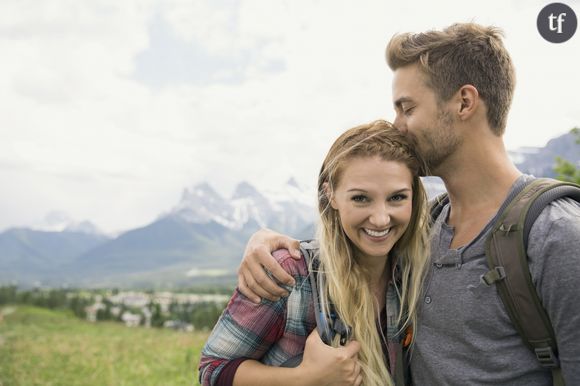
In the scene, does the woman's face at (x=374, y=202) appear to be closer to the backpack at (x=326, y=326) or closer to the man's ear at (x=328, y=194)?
the man's ear at (x=328, y=194)

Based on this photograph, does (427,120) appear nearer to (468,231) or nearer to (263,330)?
(468,231)

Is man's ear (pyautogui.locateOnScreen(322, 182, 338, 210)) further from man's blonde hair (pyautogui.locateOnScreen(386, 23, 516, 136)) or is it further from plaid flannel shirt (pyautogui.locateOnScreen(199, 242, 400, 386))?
man's blonde hair (pyautogui.locateOnScreen(386, 23, 516, 136))

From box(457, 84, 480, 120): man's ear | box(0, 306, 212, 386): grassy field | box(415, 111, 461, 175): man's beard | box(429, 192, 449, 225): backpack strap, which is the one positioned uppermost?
box(457, 84, 480, 120): man's ear

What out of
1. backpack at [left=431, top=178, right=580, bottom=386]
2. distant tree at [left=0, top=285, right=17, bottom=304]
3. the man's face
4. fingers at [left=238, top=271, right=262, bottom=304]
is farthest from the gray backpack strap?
distant tree at [left=0, top=285, right=17, bottom=304]

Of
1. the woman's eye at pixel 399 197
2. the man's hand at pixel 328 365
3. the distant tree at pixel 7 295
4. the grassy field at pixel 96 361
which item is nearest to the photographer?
the man's hand at pixel 328 365

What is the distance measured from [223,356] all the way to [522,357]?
5.56ft

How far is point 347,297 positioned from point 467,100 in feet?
4.81

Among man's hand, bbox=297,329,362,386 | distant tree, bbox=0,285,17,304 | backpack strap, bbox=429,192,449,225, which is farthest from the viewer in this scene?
distant tree, bbox=0,285,17,304

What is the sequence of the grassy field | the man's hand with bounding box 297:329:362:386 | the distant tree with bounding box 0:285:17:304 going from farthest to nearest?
the distant tree with bounding box 0:285:17:304, the grassy field, the man's hand with bounding box 297:329:362:386

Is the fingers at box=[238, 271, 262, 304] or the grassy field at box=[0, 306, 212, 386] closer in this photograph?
the fingers at box=[238, 271, 262, 304]

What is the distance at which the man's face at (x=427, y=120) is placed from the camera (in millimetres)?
3812

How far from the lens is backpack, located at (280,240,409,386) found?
3504mm

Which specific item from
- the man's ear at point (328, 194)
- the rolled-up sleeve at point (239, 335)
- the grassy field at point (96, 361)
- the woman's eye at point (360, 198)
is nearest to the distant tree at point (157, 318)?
the grassy field at point (96, 361)

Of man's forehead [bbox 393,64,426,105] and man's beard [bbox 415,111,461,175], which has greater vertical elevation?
man's forehead [bbox 393,64,426,105]
